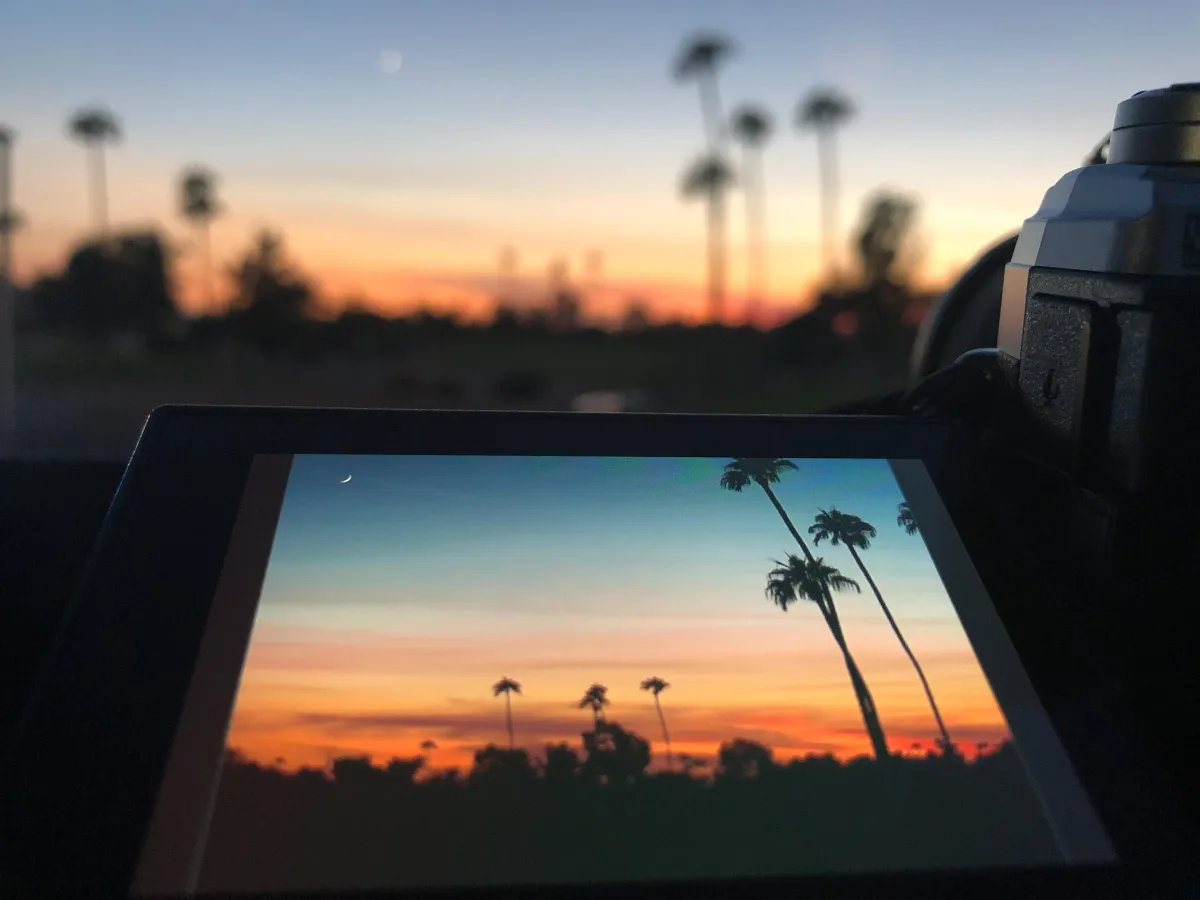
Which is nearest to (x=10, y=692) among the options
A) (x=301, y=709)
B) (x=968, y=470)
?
(x=301, y=709)

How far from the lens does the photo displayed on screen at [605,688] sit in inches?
22.3

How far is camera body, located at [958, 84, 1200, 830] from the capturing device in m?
0.69

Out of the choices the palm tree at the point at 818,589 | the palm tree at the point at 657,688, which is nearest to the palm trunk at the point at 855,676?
the palm tree at the point at 818,589

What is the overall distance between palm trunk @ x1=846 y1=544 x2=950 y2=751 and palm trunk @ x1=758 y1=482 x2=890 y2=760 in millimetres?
31

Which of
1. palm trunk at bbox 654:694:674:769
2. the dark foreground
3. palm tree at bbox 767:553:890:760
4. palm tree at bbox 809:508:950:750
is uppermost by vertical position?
palm tree at bbox 809:508:950:750

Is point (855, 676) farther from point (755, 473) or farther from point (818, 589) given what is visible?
point (755, 473)

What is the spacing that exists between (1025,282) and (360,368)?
2398 cm

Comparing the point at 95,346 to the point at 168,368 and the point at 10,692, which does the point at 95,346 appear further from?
the point at 10,692

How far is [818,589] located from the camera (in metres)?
0.70

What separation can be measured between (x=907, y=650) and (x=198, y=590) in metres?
0.44

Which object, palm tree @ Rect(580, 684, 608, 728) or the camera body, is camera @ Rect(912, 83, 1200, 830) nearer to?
the camera body

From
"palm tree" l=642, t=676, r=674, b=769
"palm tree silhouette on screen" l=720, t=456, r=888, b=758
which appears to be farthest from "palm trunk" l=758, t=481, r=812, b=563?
"palm tree" l=642, t=676, r=674, b=769

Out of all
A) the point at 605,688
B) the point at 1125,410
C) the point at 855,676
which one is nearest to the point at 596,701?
the point at 605,688

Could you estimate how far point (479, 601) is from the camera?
0.68 meters
